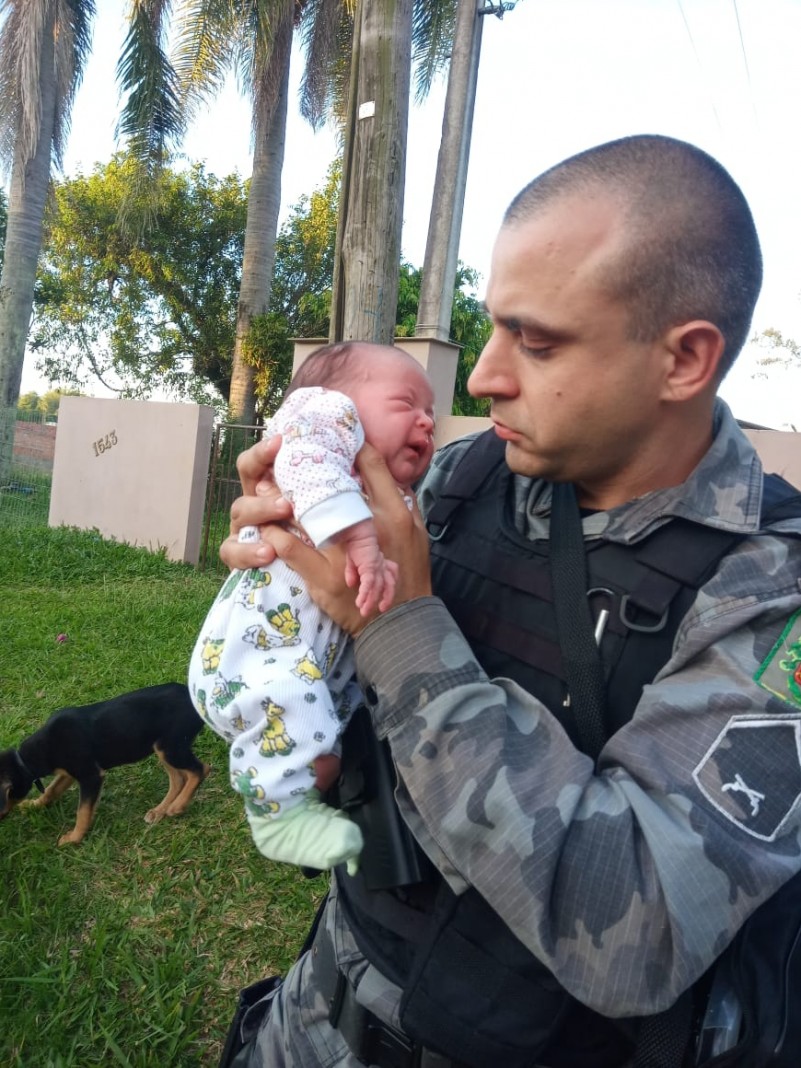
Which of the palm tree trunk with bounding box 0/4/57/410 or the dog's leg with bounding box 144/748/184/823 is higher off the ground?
the palm tree trunk with bounding box 0/4/57/410

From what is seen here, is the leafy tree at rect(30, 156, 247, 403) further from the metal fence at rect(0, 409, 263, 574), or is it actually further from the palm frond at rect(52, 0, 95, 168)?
the metal fence at rect(0, 409, 263, 574)

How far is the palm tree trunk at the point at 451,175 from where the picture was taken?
923cm

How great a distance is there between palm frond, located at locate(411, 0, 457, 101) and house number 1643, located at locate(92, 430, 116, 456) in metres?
8.41

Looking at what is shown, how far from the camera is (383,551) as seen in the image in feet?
4.13

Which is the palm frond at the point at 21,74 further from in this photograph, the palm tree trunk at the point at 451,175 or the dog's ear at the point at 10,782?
the dog's ear at the point at 10,782

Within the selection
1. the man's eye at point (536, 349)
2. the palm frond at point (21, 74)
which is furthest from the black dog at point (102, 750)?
the palm frond at point (21, 74)

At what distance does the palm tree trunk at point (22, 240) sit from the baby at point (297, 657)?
40.3 feet

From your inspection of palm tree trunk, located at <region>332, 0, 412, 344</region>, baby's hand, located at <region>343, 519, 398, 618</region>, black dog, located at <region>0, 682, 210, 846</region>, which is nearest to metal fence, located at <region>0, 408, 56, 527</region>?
black dog, located at <region>0, 682, 210, 846</region>

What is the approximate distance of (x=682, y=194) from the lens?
118 centimetres

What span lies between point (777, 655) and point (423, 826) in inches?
20.7

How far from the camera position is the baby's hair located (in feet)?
5.63

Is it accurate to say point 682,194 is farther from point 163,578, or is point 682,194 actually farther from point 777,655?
point 163,578

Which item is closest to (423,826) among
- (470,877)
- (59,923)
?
(470,877)

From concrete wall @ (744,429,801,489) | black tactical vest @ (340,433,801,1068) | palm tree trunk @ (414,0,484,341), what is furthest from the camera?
palm tree trunk @ (414,0,484,341)
